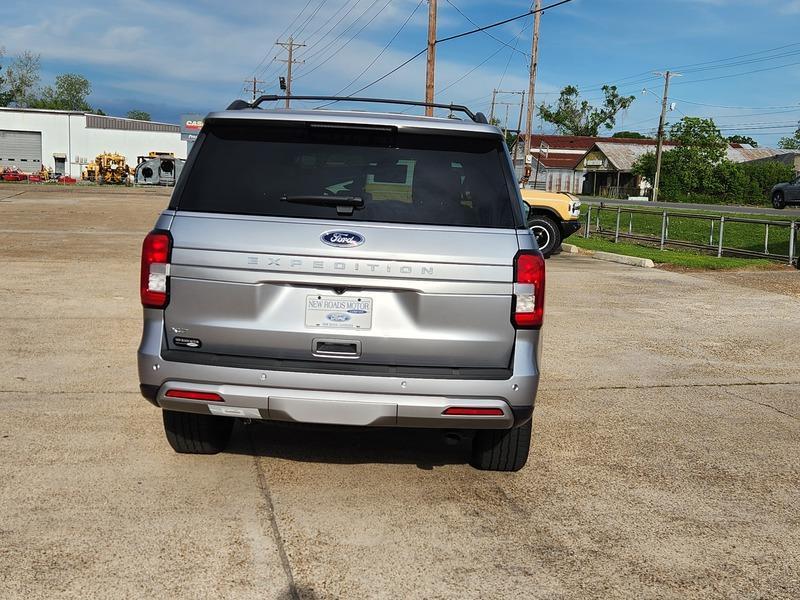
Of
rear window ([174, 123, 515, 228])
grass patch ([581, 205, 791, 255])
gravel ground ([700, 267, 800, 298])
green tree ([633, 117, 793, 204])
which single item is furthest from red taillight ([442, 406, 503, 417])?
green tree ([633, 117, 793, 204])

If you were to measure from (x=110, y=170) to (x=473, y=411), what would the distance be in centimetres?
7688

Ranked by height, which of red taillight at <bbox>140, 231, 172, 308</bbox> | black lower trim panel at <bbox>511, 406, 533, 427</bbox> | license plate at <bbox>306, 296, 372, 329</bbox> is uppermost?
red taillight at <bbox>140, 231, 172, 308</bbox>

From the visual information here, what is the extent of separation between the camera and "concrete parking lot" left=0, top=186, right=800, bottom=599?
3.73 meters

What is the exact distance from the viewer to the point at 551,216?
61.9 ft

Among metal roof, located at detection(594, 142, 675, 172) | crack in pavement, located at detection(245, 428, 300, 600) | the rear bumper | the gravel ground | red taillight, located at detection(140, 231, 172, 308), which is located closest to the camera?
crack in pavement, located at detection(245, 428, 300, 600)

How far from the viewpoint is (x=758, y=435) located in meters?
6.19

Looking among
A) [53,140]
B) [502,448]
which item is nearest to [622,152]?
[53,140]

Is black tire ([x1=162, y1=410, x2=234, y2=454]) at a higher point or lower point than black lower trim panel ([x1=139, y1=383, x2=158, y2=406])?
lower

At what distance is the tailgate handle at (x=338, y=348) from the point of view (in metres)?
4.26

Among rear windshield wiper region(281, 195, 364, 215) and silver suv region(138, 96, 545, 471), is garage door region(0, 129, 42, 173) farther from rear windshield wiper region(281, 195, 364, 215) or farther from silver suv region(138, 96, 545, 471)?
rear windshield wiper region(281, 195, 364, 215)

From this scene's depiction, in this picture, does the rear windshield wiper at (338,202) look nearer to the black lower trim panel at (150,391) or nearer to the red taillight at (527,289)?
the red taillight at (527,289)

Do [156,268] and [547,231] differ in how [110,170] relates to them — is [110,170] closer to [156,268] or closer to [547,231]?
[547,231]

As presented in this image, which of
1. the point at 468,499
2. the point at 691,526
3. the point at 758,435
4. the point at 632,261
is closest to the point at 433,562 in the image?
the point at 468,499

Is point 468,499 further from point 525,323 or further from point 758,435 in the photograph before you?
point 758,435
